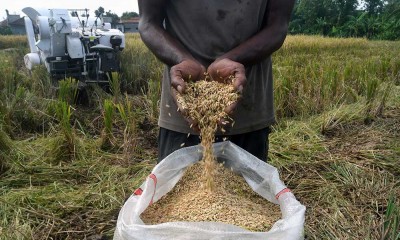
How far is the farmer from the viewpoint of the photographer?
1.39 metres

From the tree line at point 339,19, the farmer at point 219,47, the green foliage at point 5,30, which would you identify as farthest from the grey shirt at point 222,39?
the green foliage at point 5,30

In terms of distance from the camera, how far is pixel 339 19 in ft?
87.4

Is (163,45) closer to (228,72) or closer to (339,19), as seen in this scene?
(228,72)

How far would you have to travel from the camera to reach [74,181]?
2758mm

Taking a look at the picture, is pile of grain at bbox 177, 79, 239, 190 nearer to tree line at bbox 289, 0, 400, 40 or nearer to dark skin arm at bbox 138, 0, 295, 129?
dark skin arm at bbox 138, 0, 295, 129

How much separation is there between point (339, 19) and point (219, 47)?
27.5 metres

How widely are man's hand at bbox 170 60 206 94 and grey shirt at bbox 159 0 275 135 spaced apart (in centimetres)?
11

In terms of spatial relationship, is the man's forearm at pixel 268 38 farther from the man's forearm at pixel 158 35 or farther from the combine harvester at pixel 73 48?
the combine harvester at pixel 73 48

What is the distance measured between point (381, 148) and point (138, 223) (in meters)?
2.60

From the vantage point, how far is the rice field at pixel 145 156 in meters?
2.14

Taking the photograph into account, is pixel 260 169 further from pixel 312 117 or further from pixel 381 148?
pixel 312 117

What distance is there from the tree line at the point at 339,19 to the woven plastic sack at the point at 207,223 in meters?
23.7

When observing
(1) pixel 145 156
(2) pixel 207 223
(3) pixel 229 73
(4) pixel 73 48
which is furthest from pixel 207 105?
(4) pixel 73 48

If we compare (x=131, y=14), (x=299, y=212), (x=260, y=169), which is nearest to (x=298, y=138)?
(x=260, y=169)
